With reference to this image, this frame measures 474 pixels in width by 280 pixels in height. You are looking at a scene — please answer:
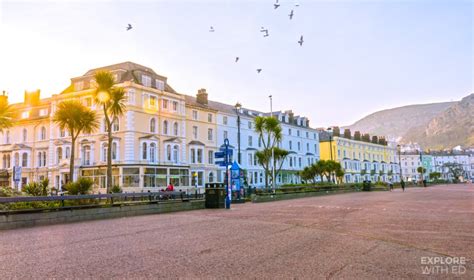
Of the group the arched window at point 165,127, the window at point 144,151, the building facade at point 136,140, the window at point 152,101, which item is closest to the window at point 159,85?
the building facade at point 136,140

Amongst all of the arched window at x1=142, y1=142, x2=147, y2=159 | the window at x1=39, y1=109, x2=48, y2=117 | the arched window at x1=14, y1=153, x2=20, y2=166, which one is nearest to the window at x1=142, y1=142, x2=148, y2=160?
the arched window at x1=142, y1=142, x2=147, y2=159

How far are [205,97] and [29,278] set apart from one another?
173 ft

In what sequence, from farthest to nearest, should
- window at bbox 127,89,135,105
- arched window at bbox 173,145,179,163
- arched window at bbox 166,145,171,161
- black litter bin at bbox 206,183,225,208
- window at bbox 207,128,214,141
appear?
1. window at bbox 207,128,214,141
2. arched window at bbox 173,145,179,163
3. arched window at bbox 166,145,171,161
4. window at bbox 127,89,135,105
5. black litter bin at bbox 206,183,225,208

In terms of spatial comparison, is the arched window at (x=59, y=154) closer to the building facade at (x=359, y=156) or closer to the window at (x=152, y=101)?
the window at (x=152, y=101)

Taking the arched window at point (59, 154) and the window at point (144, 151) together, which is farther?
the arched window at point (59, 154)

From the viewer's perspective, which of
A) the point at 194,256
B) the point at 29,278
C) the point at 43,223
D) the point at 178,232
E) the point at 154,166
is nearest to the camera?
the point at 29,278

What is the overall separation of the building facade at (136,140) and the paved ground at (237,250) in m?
32.7

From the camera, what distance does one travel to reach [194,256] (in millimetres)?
7562

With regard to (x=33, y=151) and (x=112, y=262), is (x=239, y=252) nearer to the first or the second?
(x=112, y=262)

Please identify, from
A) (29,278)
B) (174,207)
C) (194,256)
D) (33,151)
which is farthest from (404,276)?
(33,151)

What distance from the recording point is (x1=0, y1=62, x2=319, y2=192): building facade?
4428 cm

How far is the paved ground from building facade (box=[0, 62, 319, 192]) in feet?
107

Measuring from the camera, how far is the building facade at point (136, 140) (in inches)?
1743

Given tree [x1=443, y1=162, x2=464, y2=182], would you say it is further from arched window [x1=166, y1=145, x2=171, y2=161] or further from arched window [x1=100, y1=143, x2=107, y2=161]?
arched window [x1=100, y1=143, x2=107, y2=161]
